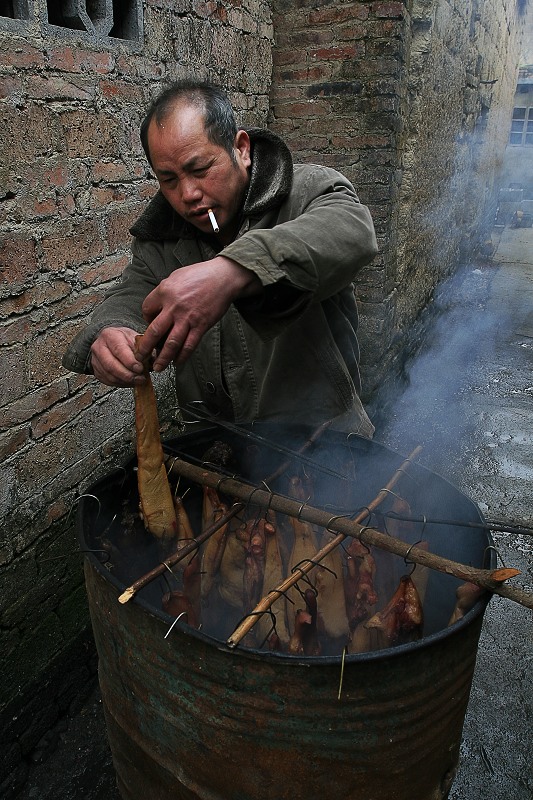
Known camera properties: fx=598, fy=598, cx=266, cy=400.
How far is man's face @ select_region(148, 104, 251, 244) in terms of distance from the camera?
2025mm

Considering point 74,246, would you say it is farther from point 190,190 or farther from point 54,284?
point 190,190

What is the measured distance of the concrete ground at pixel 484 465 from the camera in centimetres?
276

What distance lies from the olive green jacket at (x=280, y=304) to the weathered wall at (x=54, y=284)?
41 cm

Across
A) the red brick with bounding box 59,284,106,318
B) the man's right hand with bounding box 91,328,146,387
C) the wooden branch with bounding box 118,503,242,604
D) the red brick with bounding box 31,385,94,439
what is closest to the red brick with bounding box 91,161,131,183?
the red brick with bounding box 59,284,106,318

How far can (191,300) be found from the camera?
1.61 meters

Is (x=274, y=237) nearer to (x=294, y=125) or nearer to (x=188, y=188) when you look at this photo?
(x=188, y=188)

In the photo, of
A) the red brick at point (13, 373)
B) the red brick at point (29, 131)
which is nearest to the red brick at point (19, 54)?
the red brick at point (29, 131)

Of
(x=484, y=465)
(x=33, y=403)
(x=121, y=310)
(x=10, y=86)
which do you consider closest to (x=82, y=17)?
(x=10, y=86)

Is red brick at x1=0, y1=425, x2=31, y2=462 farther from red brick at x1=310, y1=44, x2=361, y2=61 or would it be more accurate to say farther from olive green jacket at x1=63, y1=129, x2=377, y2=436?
red brick at x1=310, y1=44, x2=361, y2=61

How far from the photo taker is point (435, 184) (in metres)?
6.46

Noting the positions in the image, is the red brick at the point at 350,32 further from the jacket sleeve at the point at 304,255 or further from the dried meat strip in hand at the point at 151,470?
the dried meat strip in hand at the point at 151,470

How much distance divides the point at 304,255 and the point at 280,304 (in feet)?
0.54

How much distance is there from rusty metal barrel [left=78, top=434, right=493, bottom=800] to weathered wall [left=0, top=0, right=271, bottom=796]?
1.00 metres

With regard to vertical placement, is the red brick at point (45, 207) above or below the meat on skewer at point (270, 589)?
above
